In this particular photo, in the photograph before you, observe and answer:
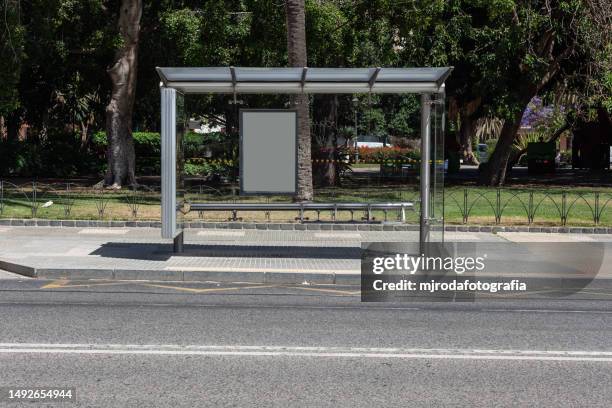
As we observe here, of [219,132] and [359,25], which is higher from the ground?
[359,25]

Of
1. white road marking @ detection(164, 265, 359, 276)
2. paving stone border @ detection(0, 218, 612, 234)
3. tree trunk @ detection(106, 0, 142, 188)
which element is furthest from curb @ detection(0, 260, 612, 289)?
tree trunk @ detection(106, 0, 142, 188)

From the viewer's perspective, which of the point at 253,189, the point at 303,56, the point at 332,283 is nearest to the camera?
the point at 332,283

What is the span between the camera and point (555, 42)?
34250 millimetres

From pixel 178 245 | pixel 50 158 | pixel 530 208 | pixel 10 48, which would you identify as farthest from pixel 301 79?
pixel 50 158

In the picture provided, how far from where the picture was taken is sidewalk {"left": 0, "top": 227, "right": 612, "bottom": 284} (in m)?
12.8

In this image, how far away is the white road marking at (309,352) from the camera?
307 inches

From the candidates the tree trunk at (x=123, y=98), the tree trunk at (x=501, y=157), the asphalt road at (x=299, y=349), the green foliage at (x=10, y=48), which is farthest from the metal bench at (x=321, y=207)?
the tree trunk at (x=501, y=157)

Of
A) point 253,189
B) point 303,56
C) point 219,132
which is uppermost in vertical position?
point 303,56

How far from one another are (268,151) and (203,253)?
6.83ft

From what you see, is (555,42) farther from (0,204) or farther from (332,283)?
(332,283)

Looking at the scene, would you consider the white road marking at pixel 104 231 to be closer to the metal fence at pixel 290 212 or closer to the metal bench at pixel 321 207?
the metal fence at pixel 290 212

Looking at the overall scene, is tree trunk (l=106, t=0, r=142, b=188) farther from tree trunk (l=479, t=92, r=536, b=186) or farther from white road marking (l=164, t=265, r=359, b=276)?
white road marking (l=164, t=265, r=359, b=276)

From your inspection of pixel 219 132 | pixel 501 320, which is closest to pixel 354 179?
pixel 219 132

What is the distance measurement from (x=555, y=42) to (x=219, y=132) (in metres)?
20.2
